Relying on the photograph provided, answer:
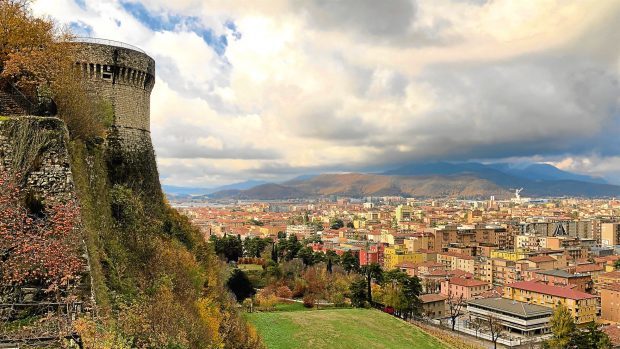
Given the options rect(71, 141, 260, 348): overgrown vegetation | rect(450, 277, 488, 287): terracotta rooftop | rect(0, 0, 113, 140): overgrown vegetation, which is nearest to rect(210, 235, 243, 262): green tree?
rect(450, 277, 488, 287): terracotta rooftop

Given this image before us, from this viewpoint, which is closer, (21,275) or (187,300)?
(21,275)

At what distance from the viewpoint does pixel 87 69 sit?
18078mm

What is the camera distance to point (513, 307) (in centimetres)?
5409

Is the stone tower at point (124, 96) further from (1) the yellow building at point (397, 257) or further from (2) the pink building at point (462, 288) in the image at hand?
(1) the yellow building at point (397, 257)

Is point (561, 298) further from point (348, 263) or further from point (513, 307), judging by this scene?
point (348, 263)

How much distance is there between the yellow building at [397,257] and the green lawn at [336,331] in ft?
173

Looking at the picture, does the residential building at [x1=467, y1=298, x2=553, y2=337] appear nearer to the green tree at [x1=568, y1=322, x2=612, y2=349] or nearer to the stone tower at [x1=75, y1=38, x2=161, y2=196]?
the green tree at [x1=568, y1=322, x2=612, y2=349]

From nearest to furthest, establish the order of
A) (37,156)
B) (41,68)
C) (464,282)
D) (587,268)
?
1. (37,156)
2. (41,68)
3. (464,282)
4. (587,268)

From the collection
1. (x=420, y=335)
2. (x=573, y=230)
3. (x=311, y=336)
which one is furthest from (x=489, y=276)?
(x=573, y=230)

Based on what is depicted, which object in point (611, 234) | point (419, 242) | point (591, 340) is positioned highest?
point (611, 234)

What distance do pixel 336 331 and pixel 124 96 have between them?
2342 centimetres

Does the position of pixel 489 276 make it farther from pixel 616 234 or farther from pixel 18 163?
pixel 18 163

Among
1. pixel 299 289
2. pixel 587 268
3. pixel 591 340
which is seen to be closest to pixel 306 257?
pixel 299 289

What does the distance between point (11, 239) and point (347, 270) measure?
61.8 metres
